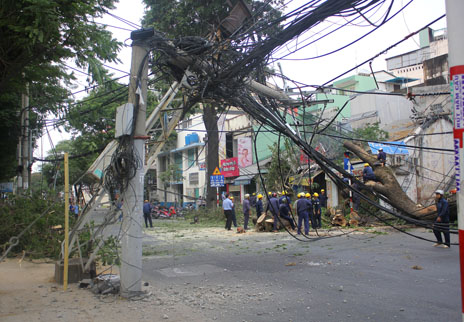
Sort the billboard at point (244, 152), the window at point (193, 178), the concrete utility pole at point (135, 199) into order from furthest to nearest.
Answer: the window at point (193, 178)
the billboard at point (244, 152)
the concrete utility pole at point (135, 199)

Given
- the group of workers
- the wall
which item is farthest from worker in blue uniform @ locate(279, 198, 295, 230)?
the wall

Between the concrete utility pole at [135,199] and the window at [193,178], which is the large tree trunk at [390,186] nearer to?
the concrete utility pole at [135,199]

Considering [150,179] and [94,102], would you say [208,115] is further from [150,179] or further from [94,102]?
[150,179]

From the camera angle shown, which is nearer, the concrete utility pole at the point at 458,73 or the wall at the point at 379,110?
the concrete utility pole at the point at 458,73

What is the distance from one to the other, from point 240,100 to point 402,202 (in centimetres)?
900

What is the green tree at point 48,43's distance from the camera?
31.3 ft

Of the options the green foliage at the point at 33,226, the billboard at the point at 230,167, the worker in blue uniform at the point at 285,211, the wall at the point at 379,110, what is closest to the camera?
the green foliage at the point at 33,226

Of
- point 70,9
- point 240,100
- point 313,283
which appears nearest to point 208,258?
point 313,283

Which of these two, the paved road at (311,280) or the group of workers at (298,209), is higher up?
the group of workers at (298,209)

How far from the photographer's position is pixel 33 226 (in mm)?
11867

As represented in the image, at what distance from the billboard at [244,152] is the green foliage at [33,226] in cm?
2081

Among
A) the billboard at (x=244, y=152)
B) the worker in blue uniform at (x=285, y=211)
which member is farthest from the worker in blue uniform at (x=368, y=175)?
the billboard at (x=244, y=152)

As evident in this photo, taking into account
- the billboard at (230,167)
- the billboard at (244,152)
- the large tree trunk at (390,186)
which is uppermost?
the billboard at (244,152)

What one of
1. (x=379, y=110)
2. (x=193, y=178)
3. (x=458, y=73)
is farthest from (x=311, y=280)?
(x=193, y=178)
